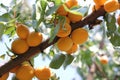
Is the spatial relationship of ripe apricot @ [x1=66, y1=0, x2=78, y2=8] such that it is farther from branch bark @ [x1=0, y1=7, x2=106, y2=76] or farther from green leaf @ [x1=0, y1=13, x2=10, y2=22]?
green leaf @ [x1=0, y1=13, x2=10, y2=22]

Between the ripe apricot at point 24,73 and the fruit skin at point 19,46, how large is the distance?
0.23 feet

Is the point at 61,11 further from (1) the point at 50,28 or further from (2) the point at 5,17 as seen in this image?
(2) the point at 5,17

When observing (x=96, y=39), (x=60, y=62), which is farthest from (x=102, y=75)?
(x=60, y=62)

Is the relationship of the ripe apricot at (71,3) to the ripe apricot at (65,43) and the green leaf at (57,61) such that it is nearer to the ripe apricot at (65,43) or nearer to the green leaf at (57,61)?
the ripe apricot at (65,43)

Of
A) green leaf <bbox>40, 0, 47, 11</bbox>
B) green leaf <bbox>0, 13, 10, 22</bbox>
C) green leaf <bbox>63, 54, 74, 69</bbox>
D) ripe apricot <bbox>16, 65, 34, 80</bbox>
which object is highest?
green leaf <bbox>40, 0, 47, 11</bbox>

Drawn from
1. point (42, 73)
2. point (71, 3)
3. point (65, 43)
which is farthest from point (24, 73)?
point (71, 3)

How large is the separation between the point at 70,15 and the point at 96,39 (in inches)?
123

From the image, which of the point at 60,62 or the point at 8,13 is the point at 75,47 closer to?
the point at 60,62

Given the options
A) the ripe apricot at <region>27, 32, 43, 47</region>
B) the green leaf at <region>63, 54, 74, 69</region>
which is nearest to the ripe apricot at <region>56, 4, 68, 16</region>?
the ripe apricot at <region>27, 32, 43, 47</region>

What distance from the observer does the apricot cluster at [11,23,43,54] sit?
1146 millimetres

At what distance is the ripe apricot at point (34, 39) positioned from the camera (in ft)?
3.74

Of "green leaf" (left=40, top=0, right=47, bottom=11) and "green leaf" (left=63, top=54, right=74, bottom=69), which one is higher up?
"green leaf" (left=40, top=0, right=47, bottom=11)

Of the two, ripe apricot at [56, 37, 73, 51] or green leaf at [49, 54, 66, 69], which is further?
green leaf at [49, 54, 66, 69]

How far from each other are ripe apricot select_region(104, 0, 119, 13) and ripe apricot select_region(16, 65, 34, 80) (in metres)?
0.37
